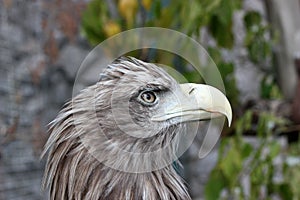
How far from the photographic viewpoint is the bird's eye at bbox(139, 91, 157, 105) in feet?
3.16

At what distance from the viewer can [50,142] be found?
0.97 meters

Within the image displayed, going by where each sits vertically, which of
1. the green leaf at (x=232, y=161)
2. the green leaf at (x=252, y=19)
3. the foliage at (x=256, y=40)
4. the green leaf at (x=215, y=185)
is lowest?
the green leaf at (x=215, y=185)

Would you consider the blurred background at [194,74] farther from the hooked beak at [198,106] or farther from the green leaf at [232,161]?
the hooked beak at [198,106]

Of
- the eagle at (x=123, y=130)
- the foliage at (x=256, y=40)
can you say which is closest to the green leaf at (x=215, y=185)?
the foliage at (x=256, y=40)

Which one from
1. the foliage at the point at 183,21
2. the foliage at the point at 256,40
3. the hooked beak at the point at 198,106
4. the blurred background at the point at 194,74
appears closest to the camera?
the hooked beak at the point at 198,106

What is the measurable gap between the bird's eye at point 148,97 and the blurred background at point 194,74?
0.35 m

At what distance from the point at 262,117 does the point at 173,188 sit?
30.2 inches

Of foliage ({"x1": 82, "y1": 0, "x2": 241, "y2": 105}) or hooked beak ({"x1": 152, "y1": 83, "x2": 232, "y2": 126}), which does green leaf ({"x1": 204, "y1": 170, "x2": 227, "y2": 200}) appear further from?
hooked beak ({"x1": 152, "y1": 83, "x2": 232, "y2": 126})

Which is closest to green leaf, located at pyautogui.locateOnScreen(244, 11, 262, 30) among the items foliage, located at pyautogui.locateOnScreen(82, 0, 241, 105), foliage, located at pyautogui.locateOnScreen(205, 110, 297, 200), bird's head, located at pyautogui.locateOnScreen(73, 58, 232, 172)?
foliage, located at pyautogui.locateOnScreen(82, 0, 241, 105)

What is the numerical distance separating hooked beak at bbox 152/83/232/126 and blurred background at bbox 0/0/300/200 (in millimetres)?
362

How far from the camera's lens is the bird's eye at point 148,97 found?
962mm

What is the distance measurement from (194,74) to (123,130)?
2.31ft

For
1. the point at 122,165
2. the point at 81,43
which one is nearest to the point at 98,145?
the point at 122,165

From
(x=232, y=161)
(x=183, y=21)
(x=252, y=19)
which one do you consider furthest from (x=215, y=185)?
(x=252, y=19)
